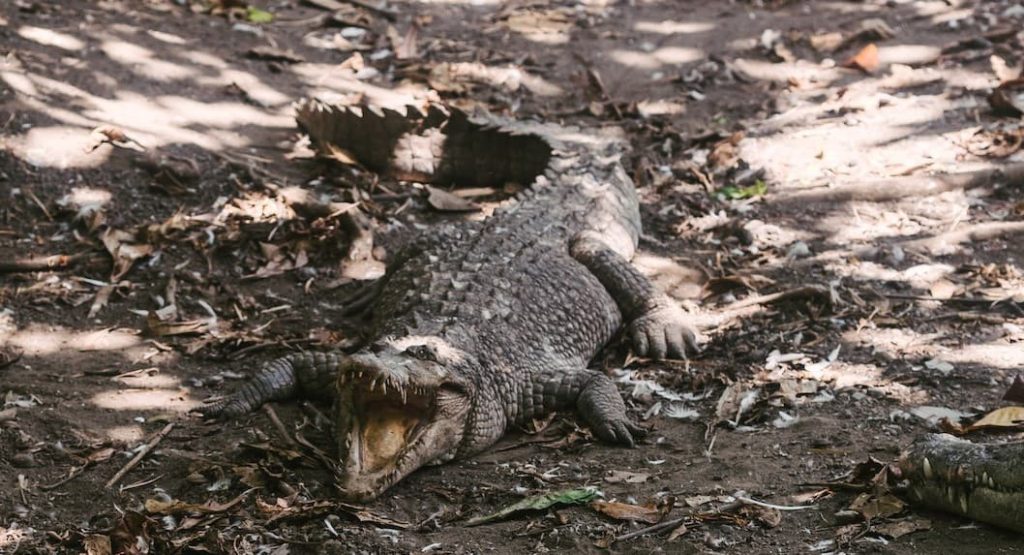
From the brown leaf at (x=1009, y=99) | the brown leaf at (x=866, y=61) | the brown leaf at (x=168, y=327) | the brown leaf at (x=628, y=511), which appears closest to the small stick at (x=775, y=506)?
the brown leaf at (x=628, y=511)

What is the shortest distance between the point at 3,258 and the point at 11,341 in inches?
34.8

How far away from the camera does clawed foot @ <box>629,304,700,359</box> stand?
5.29 meters

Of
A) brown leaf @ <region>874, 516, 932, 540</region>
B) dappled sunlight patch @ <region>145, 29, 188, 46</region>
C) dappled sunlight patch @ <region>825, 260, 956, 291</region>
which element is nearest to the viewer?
brown leaf @ <region>874, 516, 932, 540</region>

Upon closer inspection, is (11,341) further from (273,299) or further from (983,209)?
(983,209)

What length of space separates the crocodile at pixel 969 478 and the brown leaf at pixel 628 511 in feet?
2.70

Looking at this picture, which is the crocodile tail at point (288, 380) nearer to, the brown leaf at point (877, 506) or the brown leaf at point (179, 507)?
the brown leaf at point (179, 507)

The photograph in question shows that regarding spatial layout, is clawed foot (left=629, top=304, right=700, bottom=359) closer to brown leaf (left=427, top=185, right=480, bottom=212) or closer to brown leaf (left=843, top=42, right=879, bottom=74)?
brown leaf (left=427, top=185, right=480, bottom=212)

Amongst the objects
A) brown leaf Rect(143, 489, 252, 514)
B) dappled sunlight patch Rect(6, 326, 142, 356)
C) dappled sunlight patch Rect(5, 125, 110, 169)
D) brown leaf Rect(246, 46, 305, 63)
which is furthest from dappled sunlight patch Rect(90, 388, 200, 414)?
brown leaf Rect(246, 46, 305, 63)

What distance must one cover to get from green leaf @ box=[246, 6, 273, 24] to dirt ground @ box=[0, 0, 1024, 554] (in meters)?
0.13

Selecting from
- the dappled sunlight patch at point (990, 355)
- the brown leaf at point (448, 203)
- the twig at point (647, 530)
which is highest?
the dappled sunlight patch at point (990, 355)

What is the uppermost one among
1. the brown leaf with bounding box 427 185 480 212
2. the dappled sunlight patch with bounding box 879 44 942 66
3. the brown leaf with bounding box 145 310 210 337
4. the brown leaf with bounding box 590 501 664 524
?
the dappled sunlight patch with bounding box 879 44 942 66

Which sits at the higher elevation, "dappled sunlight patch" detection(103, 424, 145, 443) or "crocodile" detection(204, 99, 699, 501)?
"crocodile" detection(204, 99, 699, 501)

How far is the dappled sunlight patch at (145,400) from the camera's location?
4.62m

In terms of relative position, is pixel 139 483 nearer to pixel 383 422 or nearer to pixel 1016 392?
pixel 383 422
